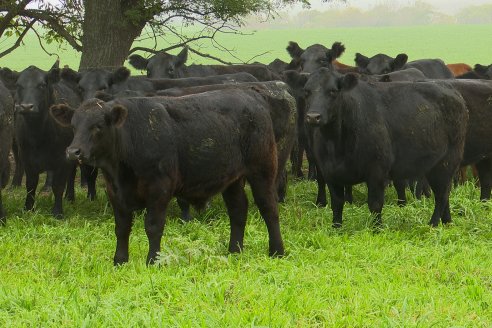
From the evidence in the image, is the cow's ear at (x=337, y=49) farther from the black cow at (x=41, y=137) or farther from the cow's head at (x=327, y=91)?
the black cow at (x=41, y=137)

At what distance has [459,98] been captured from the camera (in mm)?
8141

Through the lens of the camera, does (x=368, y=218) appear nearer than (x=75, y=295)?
No

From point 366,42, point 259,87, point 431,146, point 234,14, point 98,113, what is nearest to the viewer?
point 98,113

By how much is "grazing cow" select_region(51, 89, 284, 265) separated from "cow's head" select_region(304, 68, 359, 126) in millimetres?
765

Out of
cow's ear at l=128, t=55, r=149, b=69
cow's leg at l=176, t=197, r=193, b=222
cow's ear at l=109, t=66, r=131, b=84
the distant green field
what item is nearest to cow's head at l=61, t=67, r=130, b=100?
cow's ear at l=109, t=66, r=131, b=84

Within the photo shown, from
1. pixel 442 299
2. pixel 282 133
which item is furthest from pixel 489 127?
pixel 442 299

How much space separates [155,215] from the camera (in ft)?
19.0

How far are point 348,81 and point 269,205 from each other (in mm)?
1672

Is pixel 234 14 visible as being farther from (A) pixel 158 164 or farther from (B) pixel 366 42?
(B) pixel 366 42

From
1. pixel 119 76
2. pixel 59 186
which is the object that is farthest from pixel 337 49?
pixel 59 186

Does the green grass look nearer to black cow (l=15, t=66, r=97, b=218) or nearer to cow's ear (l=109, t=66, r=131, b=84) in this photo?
black cow (l=15, t=66, r=97, b=218)

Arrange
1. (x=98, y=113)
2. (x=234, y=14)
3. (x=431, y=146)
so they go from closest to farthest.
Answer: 1. (x=98, y=113)
2. (x=431, y=146)
3. (x=234, y=14)

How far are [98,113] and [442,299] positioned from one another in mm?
2805

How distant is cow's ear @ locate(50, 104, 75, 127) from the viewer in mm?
5786
